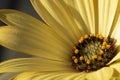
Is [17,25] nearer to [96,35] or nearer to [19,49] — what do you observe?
[19,49]

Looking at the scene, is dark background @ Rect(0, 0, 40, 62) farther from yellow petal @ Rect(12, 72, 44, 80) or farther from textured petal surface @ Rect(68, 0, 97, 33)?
yellow petal @ Rect(12, 72, 44, 80)

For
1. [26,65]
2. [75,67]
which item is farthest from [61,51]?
[26,65]

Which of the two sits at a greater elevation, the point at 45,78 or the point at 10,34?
the point at 10,34

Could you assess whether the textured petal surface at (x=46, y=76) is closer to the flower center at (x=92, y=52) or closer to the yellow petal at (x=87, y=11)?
the flower center at (x=92, y=52)

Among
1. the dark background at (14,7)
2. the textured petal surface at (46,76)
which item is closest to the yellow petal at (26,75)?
the textured petal surface at (46,76)

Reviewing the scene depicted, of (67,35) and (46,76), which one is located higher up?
(67,35)

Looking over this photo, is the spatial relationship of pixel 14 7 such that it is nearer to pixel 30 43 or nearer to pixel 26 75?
pixel 30 43

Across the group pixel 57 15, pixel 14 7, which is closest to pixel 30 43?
pixel 57 15

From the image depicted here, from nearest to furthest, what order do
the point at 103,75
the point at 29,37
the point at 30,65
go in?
the point at 103,75
the point at 30,65
the point at 29,37
